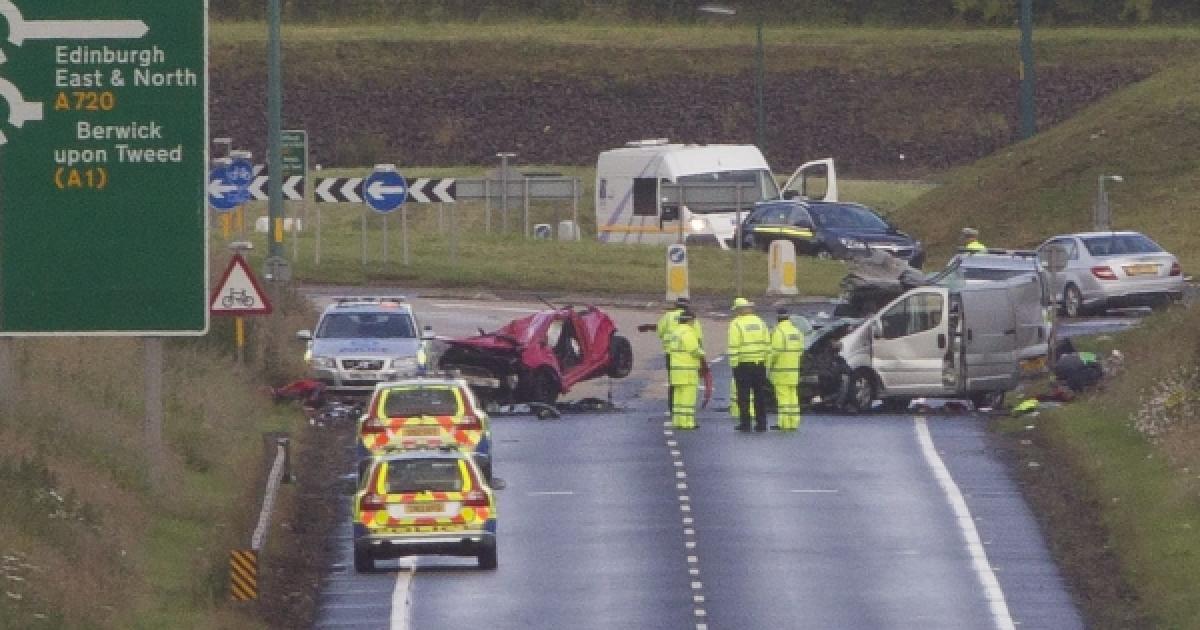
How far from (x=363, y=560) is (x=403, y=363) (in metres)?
11.5

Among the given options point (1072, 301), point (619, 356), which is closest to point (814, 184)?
point (1072, 301)

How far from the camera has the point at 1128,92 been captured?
2805 inches

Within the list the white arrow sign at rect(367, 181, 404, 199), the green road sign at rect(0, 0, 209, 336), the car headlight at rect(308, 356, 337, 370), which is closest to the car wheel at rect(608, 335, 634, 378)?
the car headlight at rect(308, 356, 337, 370)

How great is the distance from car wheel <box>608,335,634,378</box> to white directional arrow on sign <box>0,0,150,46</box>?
13166 millimetres

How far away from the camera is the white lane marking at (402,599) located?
953 inches

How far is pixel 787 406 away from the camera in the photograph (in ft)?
114

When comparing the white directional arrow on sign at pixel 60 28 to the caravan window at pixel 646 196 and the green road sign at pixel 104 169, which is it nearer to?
the green road sign at pixel 104 169

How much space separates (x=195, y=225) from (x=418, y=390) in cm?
407

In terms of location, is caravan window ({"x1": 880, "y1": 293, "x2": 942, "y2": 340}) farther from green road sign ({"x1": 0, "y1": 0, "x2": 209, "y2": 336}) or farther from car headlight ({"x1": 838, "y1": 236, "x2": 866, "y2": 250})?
car headlight ({"x1": 838, "y1": 236, "x2": 866, "y2": 250})

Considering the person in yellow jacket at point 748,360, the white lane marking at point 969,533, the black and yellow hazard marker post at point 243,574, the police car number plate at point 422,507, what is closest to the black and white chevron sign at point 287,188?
the person in yellow jacket at point 748,360

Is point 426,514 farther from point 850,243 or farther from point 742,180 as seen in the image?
point 742,180

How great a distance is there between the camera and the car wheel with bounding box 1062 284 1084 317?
48250 mm

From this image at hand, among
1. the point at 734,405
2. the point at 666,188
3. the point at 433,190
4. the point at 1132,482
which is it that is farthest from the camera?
the point at 666,188

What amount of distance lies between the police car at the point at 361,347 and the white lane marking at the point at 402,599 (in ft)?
35.9
